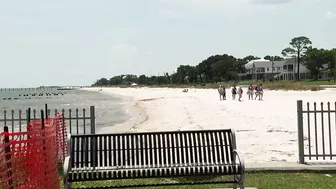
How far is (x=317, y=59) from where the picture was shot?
394 feet

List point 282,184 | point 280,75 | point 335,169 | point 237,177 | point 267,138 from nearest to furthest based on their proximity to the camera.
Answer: point 237,177, point 282,184, point 335,169, point 267,138, point 280,75

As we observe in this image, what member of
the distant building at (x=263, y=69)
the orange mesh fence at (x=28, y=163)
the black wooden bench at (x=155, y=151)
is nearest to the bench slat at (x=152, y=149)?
the black wooden bench at (x=155, y=151)

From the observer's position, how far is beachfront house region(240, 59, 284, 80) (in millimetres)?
166875

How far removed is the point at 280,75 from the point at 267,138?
487 ft

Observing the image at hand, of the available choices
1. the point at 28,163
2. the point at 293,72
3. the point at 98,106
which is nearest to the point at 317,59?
the point at 293,72

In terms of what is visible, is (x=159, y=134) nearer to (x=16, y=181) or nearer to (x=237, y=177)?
(x=237, y=177)

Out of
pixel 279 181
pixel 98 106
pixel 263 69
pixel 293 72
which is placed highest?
pixel 263 69

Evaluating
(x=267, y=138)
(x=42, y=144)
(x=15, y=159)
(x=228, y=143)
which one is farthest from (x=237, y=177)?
(x=267, y=138)

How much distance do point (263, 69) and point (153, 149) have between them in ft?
550

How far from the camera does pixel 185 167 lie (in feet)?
18.7

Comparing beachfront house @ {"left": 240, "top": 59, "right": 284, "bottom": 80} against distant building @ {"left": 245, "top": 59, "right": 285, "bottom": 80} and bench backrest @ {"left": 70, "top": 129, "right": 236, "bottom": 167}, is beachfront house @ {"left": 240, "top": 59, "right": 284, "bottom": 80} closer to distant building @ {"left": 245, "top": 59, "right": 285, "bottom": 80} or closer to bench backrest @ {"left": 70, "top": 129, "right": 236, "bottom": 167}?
distant building @ {"left": 245, "top": 59, "right": 285, "bottom": 80}

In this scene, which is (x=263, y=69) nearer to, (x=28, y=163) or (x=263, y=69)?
(x=263, y=69)

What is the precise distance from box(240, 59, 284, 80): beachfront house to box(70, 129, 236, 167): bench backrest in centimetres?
16298

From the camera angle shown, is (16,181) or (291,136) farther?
(291,136)
